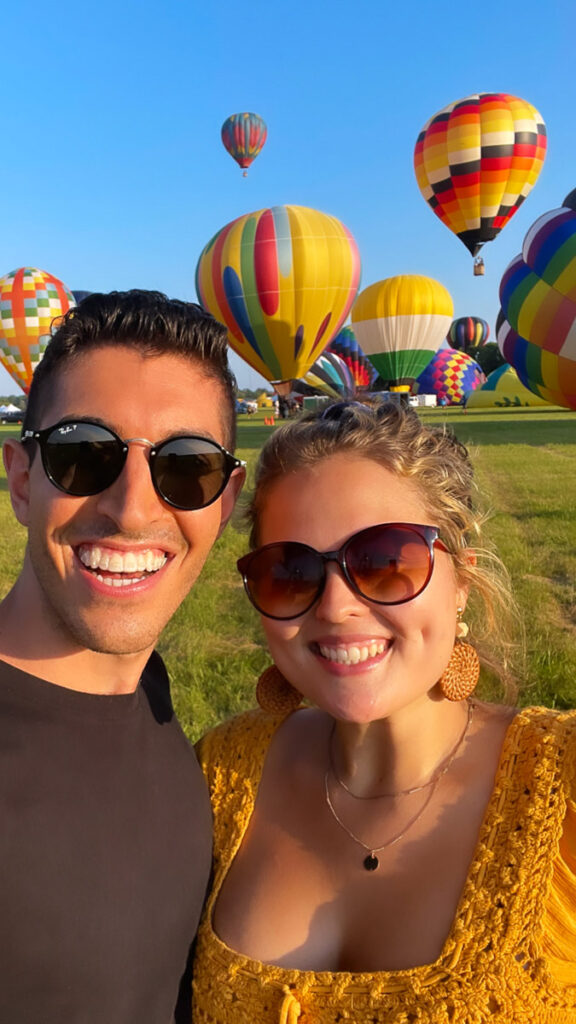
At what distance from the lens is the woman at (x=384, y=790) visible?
1226mm

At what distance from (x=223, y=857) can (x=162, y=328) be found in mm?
1178

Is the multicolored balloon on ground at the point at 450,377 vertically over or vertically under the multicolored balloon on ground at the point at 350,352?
under

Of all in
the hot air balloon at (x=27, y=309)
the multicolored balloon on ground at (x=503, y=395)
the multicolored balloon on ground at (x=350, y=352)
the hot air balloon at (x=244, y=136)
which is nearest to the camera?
the hot air balloon at (x=27, y=309)

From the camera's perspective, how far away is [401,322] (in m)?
26.2

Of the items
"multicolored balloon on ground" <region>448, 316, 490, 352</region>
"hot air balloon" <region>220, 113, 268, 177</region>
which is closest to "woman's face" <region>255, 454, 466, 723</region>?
"hot air balloon" <region>220, 113, 268, 177</region>

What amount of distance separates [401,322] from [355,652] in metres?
26.2

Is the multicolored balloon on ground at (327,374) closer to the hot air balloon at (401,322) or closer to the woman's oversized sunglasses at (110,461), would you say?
the hot air balloon at (401,322)

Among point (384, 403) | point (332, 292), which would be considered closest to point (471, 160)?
point (332, 292)

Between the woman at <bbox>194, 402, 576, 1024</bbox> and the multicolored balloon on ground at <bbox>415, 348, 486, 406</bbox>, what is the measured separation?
43.4m

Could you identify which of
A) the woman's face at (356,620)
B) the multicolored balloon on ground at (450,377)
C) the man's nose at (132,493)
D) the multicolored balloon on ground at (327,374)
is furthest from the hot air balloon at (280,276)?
the multicolored balloon on ground at (450,377)

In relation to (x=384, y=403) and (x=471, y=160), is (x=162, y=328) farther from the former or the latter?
(x=471, y=160)

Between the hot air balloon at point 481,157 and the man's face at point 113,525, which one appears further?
the hot air balloon at point 481,157

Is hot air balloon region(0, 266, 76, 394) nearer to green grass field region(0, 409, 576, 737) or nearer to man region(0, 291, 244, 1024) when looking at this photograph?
green grass field region(0, 409, 576, 737)

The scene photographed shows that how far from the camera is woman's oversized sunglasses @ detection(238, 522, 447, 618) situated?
1424 millimetres
